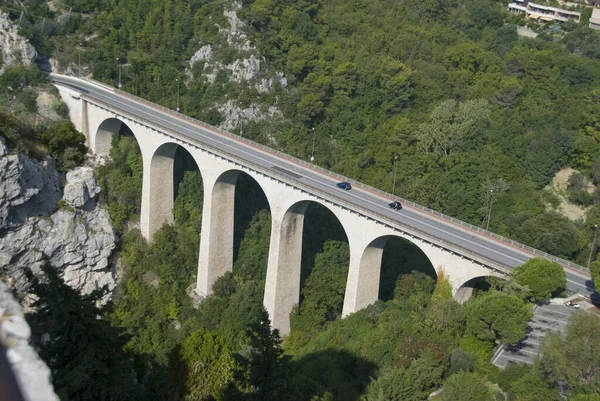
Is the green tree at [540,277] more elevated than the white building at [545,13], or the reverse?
the white building at [545,13]

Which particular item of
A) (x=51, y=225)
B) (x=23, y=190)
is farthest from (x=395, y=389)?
(x=51, y=225)

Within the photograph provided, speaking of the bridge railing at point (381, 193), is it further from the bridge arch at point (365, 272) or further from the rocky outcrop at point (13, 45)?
the rocky outcrop at point (13, 45)

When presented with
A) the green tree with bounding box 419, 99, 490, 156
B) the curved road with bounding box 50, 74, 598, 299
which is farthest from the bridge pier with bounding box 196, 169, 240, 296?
the green tree with bounding box 419, 99, 490, 156

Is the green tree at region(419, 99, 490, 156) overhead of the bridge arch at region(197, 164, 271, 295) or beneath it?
overhead

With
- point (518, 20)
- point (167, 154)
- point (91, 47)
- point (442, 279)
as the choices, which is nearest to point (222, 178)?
point (167, 154)

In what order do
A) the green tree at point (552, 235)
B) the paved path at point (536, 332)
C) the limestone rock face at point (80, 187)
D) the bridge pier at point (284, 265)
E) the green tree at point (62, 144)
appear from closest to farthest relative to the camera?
the paved path at point (536, 332)
the green tree at point (552, 235)
the bridge pier at point (284, 265)
the limestone rock face at point (80, 187)
the green tree at point (62, 144)

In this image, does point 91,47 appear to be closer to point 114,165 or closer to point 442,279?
point 114,165

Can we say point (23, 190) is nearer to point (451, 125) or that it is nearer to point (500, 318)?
point (500, 318)

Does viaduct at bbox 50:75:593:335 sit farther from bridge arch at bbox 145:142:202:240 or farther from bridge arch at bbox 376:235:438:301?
bridge arch at bbox 376:235:438:301

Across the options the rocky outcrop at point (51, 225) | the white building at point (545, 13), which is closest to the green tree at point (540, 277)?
the rocky outcrop at point (51, 225)
